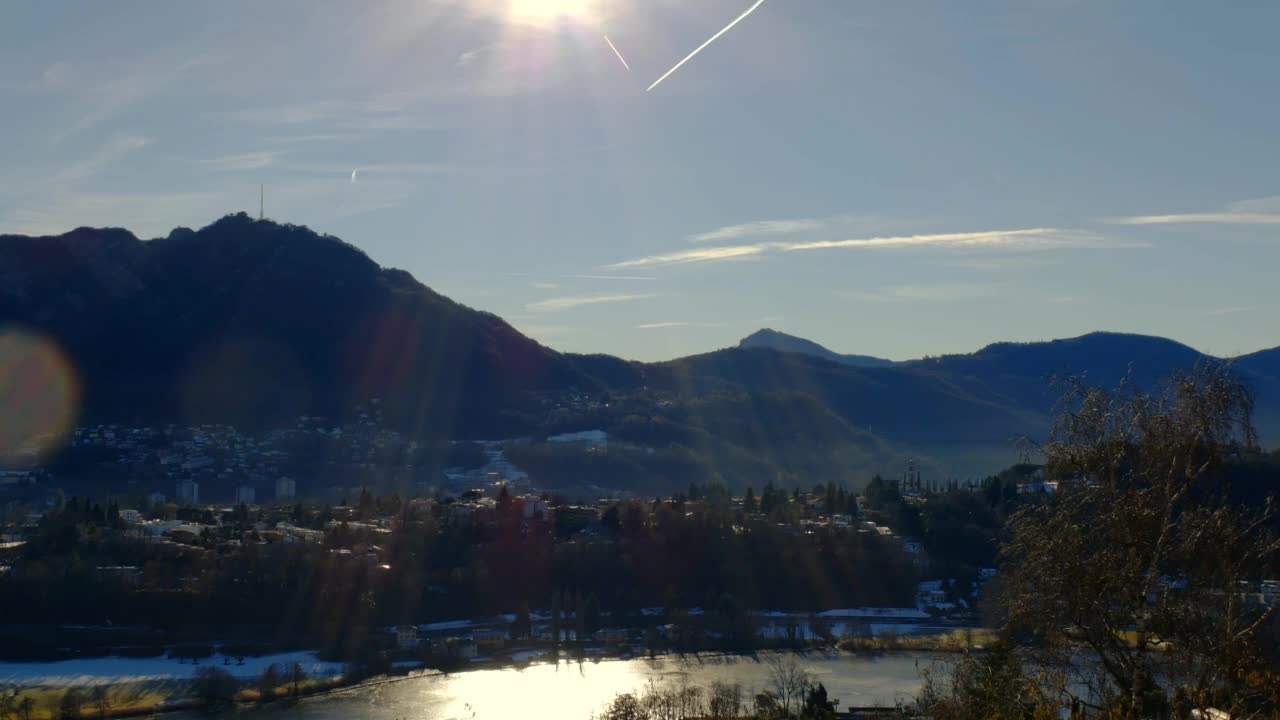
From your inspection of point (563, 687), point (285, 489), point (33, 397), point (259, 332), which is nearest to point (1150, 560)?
Answer: point (563, 687)

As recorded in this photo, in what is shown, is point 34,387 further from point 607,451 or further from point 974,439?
point 974,439

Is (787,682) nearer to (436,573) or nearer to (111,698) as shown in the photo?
(111,698)

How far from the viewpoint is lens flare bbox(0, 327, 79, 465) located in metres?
128

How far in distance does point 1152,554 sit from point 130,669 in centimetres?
4355

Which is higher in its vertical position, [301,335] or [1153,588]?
[301,335]

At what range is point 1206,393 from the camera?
11.5 m

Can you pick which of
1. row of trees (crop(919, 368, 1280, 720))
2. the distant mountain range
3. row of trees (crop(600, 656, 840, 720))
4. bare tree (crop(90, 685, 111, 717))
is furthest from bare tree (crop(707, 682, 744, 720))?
the distant mountain range

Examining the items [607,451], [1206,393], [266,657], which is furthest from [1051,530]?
[607,451]

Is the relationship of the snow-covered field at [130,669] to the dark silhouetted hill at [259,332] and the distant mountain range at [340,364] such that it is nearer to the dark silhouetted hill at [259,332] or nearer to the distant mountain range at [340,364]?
the distant mountain range at [340,364]

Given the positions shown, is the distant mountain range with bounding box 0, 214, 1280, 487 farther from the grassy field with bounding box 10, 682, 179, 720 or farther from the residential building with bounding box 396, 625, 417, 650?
the grassy field with bounding box 10, 682, 179, 720

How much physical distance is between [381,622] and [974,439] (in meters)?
142

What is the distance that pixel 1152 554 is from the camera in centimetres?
1141

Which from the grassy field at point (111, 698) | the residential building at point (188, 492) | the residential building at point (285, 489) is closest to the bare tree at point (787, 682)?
the grassy field at point (111, 698)

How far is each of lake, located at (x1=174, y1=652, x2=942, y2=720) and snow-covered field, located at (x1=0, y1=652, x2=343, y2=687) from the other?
148 inches
